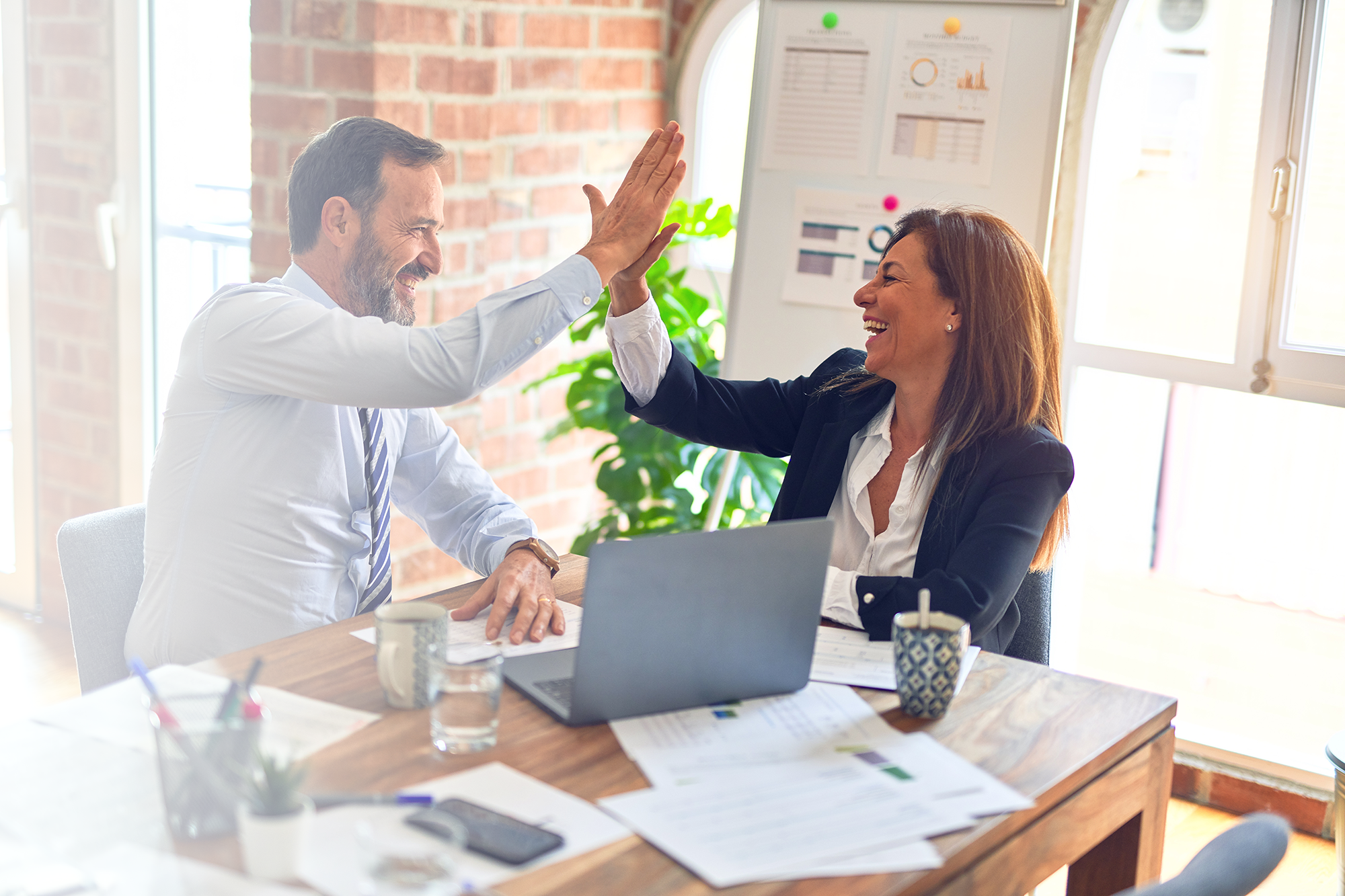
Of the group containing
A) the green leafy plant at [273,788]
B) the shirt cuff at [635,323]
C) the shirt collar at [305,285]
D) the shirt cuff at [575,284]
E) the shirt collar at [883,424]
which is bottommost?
the green leafy plant at [273,788]

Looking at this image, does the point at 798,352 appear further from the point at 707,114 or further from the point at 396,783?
the point at 396,783

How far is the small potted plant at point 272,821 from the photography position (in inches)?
36.8

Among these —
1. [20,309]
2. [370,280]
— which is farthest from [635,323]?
[20,309]

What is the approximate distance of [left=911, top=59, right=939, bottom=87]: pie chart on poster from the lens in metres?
2.59

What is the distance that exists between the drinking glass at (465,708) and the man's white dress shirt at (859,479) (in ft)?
2.19

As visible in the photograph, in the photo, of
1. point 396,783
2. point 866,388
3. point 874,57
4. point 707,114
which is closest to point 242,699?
point 396,783

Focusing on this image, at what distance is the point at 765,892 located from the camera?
0.97 m

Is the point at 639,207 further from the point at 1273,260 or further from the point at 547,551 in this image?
the point at 1273,260

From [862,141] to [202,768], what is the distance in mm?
2060

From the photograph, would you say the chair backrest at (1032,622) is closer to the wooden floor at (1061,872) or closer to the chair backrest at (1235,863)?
the wooden floor at (1061,872)

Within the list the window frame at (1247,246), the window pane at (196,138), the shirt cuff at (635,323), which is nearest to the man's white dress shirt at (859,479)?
the shirt cuff at (635,323)

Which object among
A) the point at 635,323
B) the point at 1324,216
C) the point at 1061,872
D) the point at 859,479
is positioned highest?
the point at 1324,216

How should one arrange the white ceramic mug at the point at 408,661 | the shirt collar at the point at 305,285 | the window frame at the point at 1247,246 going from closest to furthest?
the white ceramic mug at the point at 408,661 < the shirt collar at the point at 305,285 < the window frame at the point at 1247,246

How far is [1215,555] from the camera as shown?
2961mm
